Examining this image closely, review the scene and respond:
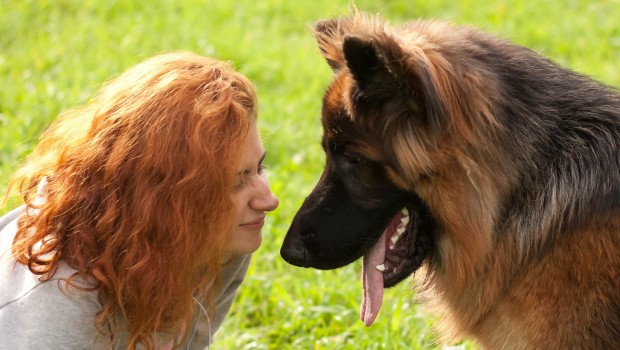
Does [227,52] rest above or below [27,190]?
below

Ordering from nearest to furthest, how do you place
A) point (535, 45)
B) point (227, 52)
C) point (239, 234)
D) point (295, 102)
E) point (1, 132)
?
point (239, 234) < point (1, 132) < point (295, 102) < point (227, 52) < point (535, 45)

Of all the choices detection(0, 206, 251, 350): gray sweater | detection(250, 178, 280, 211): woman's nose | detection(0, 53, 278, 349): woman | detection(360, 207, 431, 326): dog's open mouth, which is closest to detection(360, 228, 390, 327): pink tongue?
detection(360, 207, 431, 326): dog's open mouth

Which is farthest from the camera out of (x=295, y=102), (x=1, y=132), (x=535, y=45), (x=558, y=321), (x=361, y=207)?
(x=535, y=45)

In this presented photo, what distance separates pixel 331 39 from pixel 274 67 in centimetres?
437

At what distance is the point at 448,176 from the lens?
311 centimetres

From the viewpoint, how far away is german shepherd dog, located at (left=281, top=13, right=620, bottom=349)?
2957 millimetres

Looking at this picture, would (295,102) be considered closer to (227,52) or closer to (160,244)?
(227,52)

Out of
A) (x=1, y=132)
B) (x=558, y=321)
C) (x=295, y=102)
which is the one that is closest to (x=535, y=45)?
(x=295, y=102)

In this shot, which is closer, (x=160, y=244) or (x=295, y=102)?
(x=160, y=244)

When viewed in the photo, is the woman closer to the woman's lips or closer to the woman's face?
the woman's face

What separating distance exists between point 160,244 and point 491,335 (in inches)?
54.9

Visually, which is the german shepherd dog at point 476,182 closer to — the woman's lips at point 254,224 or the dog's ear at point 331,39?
the dog's ear at point 331,39

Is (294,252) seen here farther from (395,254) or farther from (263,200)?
(395,254)

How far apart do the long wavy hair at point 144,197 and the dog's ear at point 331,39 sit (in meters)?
0.46
